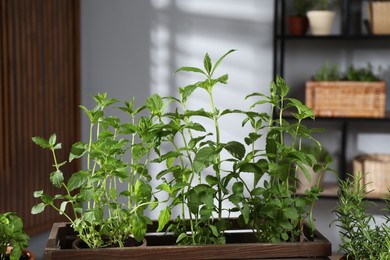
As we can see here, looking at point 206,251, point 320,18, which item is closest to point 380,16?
point 320,18

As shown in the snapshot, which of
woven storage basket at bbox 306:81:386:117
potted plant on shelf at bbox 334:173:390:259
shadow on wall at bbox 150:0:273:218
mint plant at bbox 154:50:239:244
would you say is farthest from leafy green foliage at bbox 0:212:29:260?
shadow on wall at bbox 150:0:273:218

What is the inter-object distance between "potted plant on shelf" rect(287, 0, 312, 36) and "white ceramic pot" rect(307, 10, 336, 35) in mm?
57

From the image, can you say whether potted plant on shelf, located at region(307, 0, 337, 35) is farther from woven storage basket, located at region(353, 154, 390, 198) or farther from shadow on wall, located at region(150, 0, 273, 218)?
woven storage basket, located at region(353, 154, 390, 198)

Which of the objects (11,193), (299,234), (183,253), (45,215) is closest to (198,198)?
(183,253)

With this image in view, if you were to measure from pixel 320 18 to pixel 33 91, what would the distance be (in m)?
1.81

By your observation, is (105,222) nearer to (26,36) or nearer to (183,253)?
(183,253)

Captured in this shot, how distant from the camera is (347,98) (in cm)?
416

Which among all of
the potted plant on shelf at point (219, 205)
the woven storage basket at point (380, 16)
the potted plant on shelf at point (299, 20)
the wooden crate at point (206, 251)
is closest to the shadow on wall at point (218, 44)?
the potted plant on shelf at point (299, 20)

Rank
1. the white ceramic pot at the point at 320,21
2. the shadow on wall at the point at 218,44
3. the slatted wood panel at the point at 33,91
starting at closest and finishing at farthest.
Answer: the slatted wood panel at the point at 33,91, the white ceramic pot at the point at 320,21, the shadow on wall at the point at 218,44

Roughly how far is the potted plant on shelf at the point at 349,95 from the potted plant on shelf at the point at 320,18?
26cm

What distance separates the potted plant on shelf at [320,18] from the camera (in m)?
4.23

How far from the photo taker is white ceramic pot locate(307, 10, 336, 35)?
4.23m

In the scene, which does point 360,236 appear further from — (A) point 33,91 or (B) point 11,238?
(A) point 33,91

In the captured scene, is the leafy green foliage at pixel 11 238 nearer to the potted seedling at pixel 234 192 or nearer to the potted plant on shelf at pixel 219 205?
the potted plant on shelf at pixel 219 205
